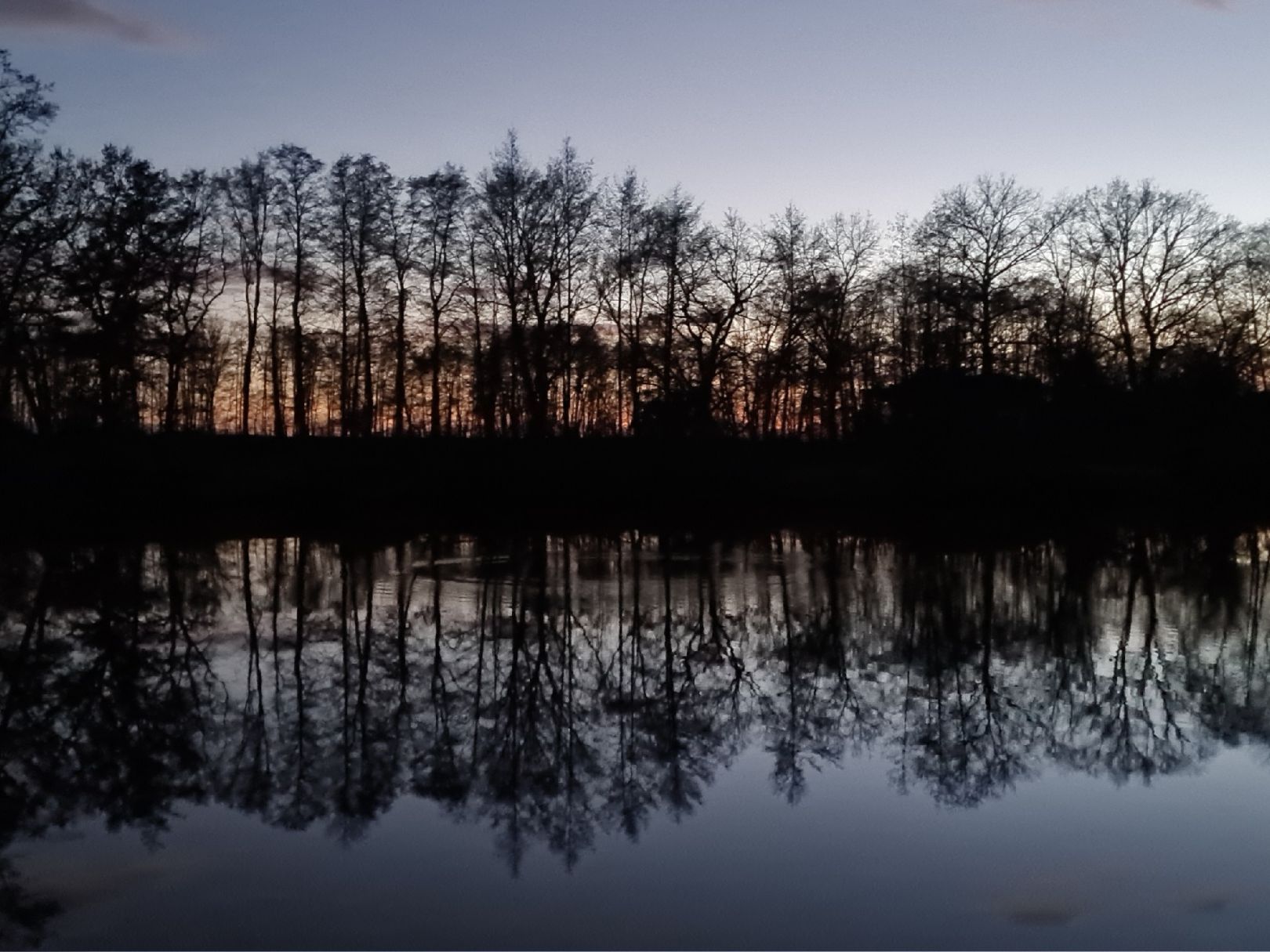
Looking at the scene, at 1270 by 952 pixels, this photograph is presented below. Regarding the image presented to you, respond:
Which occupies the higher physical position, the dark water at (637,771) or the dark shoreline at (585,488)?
the dark shoreline at (585,488)

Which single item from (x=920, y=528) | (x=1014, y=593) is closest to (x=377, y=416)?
(x=920, y=528)

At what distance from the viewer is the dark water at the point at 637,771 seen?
6.28m

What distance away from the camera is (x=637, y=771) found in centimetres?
884

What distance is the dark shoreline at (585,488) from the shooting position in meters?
32.4

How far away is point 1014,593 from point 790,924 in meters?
12.4

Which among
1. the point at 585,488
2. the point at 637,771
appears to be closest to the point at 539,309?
the point at 585,488

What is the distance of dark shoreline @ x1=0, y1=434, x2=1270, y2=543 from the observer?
32438mm

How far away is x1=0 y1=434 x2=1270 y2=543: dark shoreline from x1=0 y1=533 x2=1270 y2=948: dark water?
546 inches

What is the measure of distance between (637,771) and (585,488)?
3044cm

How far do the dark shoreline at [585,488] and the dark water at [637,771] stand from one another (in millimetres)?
13861

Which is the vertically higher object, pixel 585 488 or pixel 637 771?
pixel 585 488

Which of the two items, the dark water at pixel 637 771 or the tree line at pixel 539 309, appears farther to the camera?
the tree line at pixel 539 309

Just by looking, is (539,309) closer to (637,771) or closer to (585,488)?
(585,488)

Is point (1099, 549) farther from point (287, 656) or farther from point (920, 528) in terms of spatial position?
point (287, 656)
